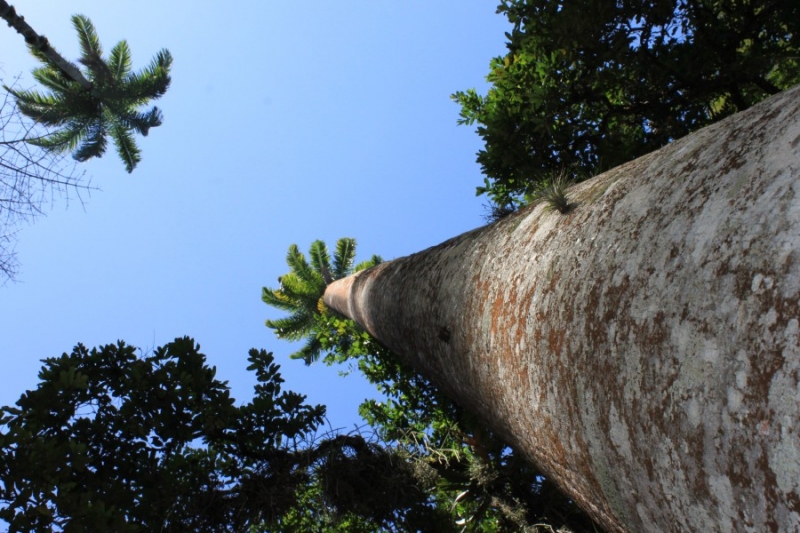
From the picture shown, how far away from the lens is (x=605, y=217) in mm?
1923

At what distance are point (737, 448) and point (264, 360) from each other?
13.9ft

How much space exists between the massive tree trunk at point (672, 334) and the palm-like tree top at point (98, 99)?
56.1ft

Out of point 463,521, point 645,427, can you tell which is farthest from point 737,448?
point 463,521

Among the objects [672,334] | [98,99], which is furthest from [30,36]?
[672,334]

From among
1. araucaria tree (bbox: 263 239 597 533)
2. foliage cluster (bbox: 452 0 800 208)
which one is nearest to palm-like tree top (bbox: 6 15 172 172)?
araucaria tree (bbox: 263 239 597 533)

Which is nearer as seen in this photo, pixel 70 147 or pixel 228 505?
pixel 228 505

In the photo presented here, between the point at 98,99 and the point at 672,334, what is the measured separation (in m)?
19.1

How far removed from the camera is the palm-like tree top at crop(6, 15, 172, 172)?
Answer: 16.0m

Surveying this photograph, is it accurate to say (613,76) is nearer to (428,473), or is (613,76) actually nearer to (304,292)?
(428,473)

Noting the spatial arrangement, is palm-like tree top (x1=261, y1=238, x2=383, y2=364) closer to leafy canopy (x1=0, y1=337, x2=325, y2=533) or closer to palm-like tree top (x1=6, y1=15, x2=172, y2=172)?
palm-like tree top (x1=6, y1=15, x2=172, y2=172)

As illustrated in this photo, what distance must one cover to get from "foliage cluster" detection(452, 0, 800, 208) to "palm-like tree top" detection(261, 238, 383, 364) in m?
11.8

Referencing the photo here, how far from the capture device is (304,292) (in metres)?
18.6

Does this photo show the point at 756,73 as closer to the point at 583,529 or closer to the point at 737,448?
the point at 583,529

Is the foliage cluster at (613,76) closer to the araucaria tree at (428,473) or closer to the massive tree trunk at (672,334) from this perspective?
the araucaria tree at (428,473)
